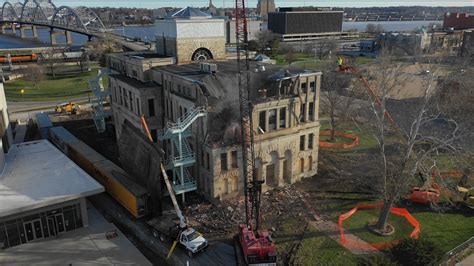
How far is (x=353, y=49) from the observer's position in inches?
6344

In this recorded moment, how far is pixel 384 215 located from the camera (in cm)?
3131

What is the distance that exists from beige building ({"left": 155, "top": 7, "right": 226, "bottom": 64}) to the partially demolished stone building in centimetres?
524

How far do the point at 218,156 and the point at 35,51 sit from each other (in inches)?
5624

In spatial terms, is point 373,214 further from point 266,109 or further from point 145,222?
point 145,222

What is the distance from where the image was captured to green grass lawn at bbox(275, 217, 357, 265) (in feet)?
92.7

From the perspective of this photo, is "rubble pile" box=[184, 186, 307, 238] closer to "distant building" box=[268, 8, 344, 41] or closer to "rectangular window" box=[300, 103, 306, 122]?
"rectangular window" box=[300, 103, 306, 122]

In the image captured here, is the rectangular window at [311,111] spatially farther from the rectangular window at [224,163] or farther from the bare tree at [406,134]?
the rectangular window at [224,163]

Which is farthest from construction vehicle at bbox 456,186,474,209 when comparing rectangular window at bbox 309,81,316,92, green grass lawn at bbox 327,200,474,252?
rectangular window at bbox 309,81,316,92

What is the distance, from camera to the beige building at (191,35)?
48781mm

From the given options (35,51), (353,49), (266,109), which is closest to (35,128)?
(266,109)

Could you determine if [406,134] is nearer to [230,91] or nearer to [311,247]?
[311,247]

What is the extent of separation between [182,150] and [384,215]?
19.6 metres

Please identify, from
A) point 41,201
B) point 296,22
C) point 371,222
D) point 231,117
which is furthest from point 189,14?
point 296,22

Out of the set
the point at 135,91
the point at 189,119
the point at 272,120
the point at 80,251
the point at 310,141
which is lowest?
the point at 80,251
